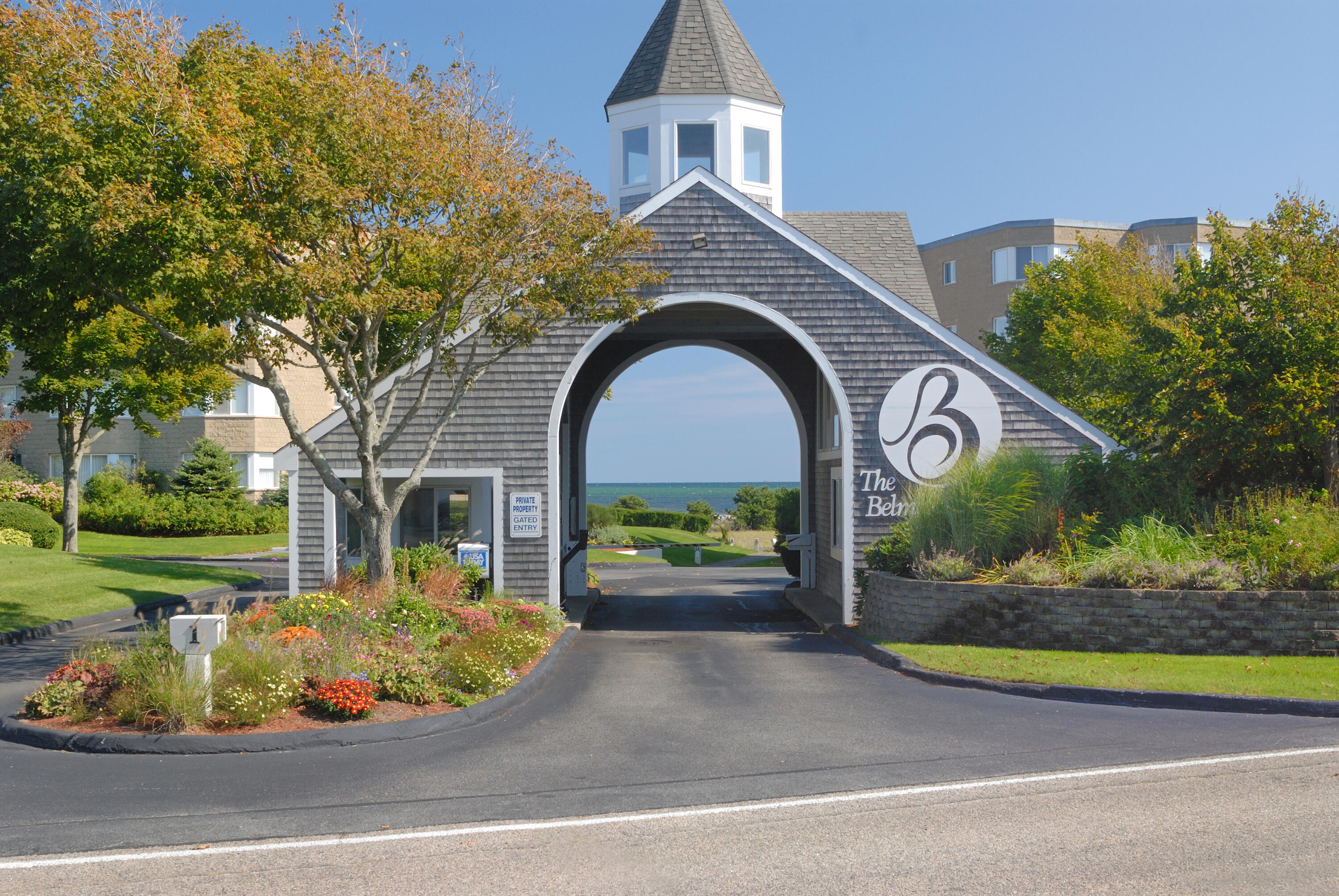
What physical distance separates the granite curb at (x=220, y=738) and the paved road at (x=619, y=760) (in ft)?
0.49

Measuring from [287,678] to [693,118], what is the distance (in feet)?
55.1

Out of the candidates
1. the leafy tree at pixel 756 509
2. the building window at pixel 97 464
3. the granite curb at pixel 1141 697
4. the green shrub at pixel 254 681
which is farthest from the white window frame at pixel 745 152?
the leafy tree at pixel 756 509

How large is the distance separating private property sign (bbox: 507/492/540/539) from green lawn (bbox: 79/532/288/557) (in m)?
18.8

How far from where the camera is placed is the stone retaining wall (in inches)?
469

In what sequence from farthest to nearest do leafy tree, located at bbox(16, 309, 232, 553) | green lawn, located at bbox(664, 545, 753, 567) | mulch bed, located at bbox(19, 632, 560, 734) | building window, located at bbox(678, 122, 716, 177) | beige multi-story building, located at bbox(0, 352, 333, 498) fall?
beige multi-story building, located at bbox(0, 352, 333, 498) < green lawn, located at bbox(664, 545, 753, 567) < leafy tree, located at bbox(16, 309, 232, 553) < building window, located at bbox(678, 122, 716, 177) < mulch bed, located at bbox(19, 632, 560, 734)

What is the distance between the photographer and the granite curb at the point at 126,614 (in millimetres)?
15797

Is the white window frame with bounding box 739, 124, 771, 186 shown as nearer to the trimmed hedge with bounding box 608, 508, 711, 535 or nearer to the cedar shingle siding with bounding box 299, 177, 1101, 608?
the cedar shingle siding with bounding box 299, 177, 1101, 608

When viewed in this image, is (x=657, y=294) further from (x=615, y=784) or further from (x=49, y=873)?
(x=49, y=873)

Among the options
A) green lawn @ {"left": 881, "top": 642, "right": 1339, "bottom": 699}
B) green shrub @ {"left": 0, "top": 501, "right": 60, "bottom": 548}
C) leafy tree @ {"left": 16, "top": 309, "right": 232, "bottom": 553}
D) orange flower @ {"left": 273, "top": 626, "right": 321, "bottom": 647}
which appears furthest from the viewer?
green shrub @ {"left": 0, "top": 501, "right": 60, "bottom": 548}

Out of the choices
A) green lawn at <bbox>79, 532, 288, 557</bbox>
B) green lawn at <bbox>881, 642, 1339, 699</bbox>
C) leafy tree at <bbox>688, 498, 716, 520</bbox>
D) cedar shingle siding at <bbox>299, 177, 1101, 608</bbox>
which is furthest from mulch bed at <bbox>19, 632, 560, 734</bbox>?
leafy tree at <bbox>688, 498, 716, 520</bbox>

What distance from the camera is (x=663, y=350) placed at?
24125 mm

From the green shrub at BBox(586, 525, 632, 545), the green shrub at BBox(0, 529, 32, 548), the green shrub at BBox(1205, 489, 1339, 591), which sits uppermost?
the green shrub at BBox(1205, 489, 1339, 591)

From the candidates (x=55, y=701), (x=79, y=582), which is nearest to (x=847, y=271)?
(x=55, y=701)

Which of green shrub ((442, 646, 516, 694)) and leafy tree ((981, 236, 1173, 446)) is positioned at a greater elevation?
leafy tree ((981, 236, 1173, 446))
